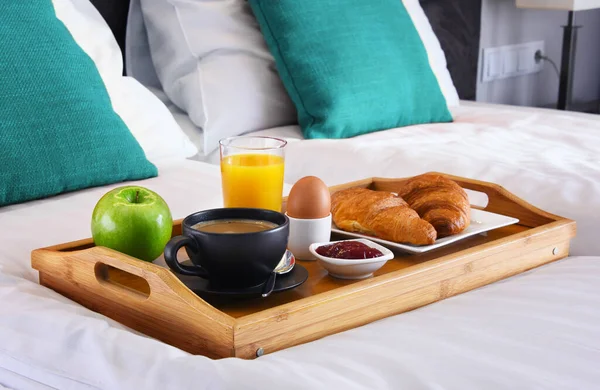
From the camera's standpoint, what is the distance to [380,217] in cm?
118

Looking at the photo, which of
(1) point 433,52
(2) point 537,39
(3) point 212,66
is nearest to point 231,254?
(3) point 212,66

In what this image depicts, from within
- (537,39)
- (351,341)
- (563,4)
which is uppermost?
(563,4)

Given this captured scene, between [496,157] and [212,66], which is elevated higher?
[212,66]

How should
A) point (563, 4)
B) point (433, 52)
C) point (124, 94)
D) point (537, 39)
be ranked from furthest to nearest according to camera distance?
point (537, 39)
point (563, 4)
point (433, 52)
point (124, 94)

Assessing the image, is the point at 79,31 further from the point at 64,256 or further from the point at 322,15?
the point at 64,256

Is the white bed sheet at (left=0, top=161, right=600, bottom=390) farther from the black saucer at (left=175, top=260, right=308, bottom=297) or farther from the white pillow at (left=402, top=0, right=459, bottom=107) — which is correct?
the white pillow at (left=402, top=0, right=459, bottom=107)

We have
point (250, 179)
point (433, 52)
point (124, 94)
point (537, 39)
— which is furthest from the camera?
point (537, 39)

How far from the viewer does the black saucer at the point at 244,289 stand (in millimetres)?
956

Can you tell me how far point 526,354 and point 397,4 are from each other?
157 cm

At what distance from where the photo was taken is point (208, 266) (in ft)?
3.16

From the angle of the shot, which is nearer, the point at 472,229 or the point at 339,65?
the point at 472,229

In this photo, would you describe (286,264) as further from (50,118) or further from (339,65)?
(339,65)

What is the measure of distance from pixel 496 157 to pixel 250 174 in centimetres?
73

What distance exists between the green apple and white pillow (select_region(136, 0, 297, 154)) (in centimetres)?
90
